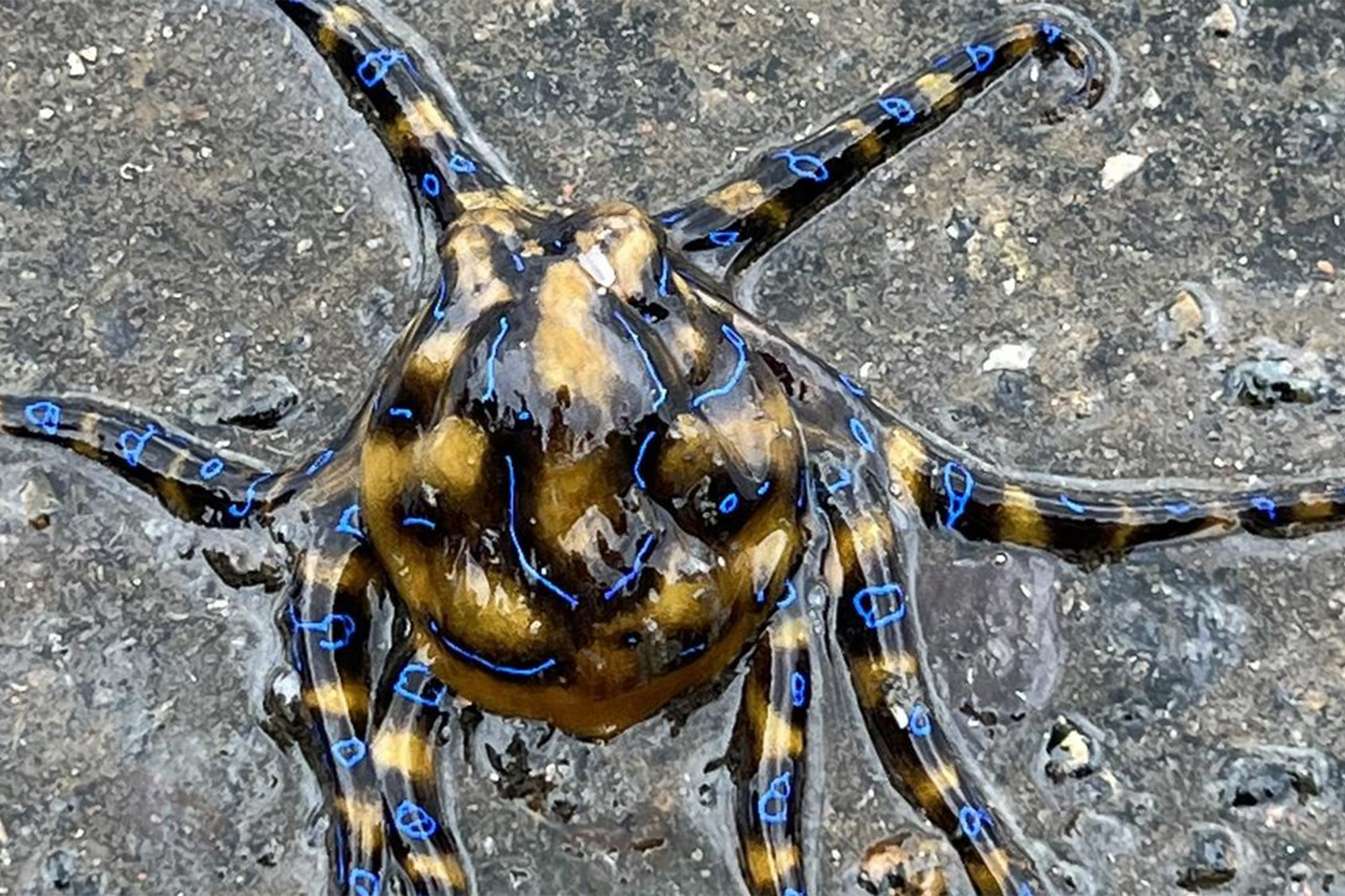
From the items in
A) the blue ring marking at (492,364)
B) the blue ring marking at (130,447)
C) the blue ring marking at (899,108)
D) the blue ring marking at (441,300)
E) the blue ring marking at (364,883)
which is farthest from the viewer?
the blue ring marking at (899,108)

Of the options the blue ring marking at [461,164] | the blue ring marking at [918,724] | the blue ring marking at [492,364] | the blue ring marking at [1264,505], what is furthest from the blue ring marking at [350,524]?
the blue ring marking at [1264,505]

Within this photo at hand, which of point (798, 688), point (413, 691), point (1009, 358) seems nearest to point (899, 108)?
point (1009, 358)

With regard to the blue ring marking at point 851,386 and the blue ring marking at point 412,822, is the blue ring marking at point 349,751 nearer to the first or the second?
the blue ring marking at point 412,822

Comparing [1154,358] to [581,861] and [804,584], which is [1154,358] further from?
[581,861]

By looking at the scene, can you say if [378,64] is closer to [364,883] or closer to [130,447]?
[130,447]

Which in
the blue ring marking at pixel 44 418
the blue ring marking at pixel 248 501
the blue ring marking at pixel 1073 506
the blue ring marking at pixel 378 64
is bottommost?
the blue ring marking at pixel 1073 506

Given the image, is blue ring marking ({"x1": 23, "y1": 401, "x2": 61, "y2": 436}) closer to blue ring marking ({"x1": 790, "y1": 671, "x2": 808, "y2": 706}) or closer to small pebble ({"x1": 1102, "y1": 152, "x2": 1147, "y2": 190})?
blue ring marking ({"x1": 790, "y1": 671, "x2": 808, "y2": 706})
